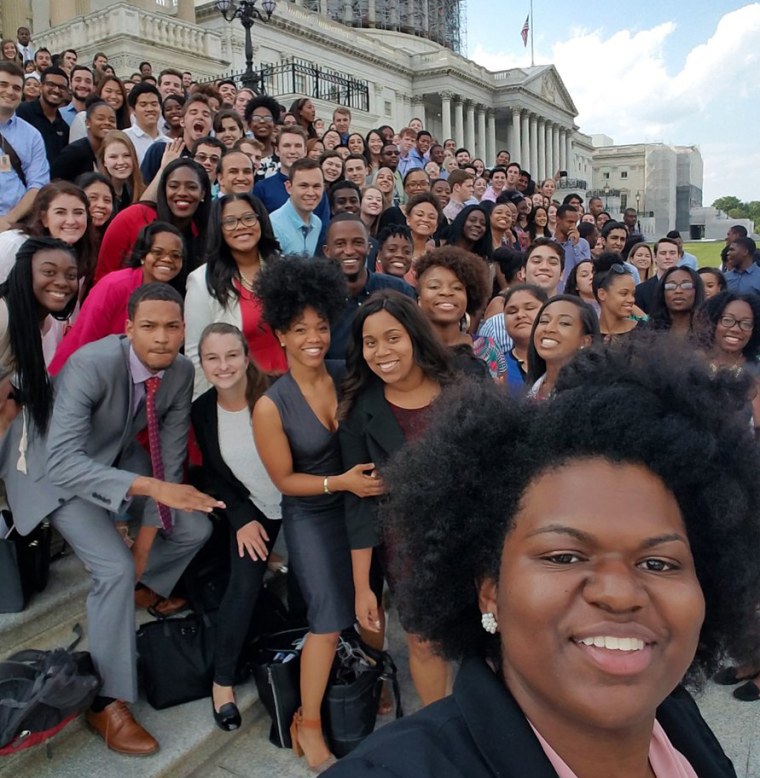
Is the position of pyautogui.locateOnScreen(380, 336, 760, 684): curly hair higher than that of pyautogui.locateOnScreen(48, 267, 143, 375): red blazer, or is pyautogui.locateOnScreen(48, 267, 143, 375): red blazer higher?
pyautogui.locateOnScreen(48, 267, 143, 375): red blazer

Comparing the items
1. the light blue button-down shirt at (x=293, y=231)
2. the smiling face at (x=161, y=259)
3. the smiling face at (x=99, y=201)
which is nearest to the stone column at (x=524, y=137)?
the light blue button-down shirt at (x=293, y=231)

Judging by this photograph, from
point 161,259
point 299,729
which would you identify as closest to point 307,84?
point 161,259

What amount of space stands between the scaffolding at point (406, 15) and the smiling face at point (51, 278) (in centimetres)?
7206

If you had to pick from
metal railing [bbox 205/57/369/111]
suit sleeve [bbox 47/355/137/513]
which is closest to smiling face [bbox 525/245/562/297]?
suit sleeve [bbox 47/355/137/513]

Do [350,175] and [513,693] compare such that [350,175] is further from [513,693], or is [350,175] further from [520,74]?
[520,74]

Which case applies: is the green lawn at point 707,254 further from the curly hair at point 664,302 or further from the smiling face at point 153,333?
the smiling face at point 153,333

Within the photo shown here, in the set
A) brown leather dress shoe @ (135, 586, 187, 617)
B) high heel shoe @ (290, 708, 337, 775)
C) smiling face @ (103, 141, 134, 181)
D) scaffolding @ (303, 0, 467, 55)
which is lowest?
high heel shoe @ (290, 708, 337, 775)

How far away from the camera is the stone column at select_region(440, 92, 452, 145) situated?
55.6 metres

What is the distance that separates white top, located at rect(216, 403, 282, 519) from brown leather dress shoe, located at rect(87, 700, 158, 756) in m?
1.07

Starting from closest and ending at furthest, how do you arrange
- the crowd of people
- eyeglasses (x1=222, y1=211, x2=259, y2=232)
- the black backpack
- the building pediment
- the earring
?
the crowd of people < the earring < the black backpack < eyeglasses (x1=222, y1=211, x2=259, y2=232) < the building pediment

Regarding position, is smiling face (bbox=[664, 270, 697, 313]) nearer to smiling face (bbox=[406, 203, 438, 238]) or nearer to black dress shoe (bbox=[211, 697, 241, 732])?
smiling face (bbox=[406, 203, 438, 238])

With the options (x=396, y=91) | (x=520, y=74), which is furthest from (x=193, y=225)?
→ (x=520, y=74)

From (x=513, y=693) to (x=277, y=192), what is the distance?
556cm

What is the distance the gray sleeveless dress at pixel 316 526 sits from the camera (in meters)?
3.04
